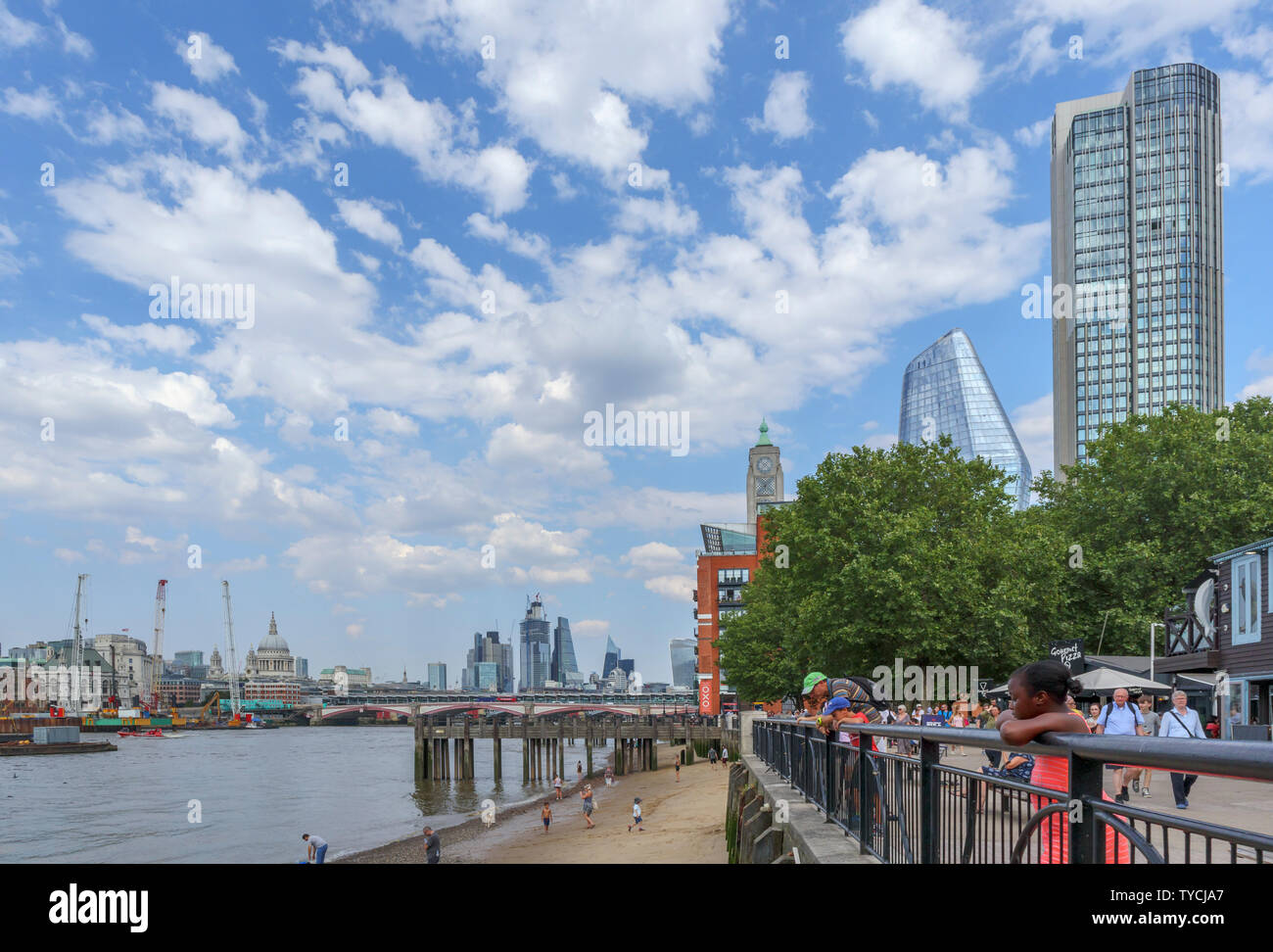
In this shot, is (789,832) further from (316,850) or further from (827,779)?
(316,850)

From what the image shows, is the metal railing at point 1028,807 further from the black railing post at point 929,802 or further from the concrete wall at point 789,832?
the concrete wall at point 789,832

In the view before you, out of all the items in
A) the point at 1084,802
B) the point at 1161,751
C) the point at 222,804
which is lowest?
the point at 222,804

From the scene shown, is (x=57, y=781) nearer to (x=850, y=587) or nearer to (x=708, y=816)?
(x=708, y=816)

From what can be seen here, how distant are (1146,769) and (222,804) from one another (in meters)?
56.0

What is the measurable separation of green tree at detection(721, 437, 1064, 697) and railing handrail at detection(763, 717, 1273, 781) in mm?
30203

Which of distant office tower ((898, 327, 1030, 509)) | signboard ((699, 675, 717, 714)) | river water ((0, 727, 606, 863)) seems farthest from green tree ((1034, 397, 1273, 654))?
distant office tower ((898, 327, 1030, 509))

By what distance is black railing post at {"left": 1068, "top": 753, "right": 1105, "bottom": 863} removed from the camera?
3.30 metres

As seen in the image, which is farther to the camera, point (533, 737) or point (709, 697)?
point (709, 697)

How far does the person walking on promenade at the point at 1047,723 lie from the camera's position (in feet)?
11.7

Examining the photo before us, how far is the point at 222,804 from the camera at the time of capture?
52.1 metres

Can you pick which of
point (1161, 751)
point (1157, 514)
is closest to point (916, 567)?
point (1157, 514)

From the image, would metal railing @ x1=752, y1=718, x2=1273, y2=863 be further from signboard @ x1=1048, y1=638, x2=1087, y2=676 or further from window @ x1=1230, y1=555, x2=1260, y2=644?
window @ x1=1230, y1=555, x2=1260, y2=644


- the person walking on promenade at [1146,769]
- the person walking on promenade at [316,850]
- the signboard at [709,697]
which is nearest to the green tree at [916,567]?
the person walking on promenade at [1146,769]
